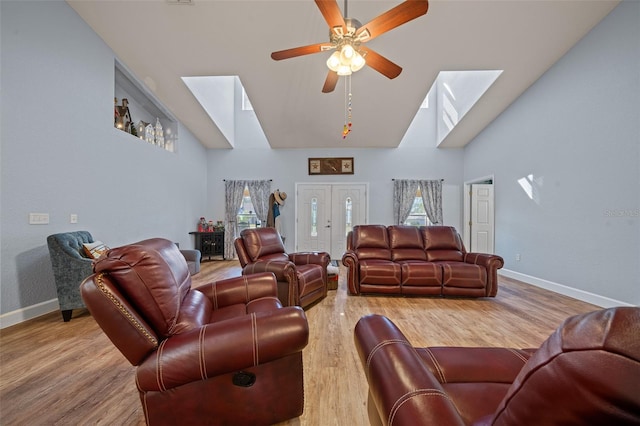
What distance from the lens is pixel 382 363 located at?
2.56 ft

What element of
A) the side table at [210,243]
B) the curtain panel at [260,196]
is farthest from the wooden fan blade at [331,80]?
the side table at [210,243]

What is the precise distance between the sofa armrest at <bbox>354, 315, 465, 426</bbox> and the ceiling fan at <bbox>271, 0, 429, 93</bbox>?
7.11 ft

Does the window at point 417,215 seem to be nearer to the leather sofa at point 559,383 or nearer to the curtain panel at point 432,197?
the curtain panel at point 432,197

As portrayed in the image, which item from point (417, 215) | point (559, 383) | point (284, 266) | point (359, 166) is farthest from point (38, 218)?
A: point (417, 215)

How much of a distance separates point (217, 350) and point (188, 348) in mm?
114

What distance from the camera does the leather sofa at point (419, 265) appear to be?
11.0 feet

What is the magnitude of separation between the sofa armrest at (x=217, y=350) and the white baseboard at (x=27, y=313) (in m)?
2.68

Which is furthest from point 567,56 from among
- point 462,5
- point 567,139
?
point 462,5

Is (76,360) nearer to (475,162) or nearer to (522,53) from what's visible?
(522,53)

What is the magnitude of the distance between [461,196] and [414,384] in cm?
667

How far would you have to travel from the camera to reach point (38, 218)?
106 inches

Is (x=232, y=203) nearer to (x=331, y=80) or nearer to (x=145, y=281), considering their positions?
(x=331, y=80)

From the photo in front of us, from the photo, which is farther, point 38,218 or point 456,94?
point 456,94

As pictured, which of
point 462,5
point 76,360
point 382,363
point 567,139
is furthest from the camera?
point 567,139
